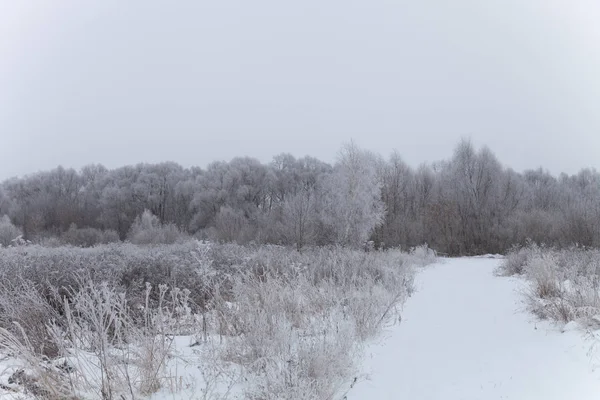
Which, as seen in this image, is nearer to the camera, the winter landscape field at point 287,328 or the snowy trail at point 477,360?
the winter landscape field at point 287,328

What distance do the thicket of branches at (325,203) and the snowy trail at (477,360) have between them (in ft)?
53.3

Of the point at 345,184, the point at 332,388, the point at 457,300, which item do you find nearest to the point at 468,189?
the point at 345,184

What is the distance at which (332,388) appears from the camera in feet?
10.6

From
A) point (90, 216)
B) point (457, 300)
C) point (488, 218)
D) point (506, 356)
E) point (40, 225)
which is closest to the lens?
point (506, 356)

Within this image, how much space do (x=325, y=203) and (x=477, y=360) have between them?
2309 centimetres

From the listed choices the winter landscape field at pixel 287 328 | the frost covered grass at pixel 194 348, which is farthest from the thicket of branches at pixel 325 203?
the frost covered grass at pixel 194 348

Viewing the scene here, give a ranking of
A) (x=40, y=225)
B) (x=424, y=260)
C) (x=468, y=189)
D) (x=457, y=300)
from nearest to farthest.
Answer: (x=457, y=300)
(x=424, y=260)
(x=468, y=189)
(x=40, y=225)

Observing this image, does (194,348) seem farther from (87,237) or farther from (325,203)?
(87,237)

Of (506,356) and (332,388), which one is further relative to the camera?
(506,356)

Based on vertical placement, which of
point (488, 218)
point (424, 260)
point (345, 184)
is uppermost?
point (345, 184)

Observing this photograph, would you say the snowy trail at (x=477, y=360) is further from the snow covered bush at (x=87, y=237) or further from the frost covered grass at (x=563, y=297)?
the snow covered bush at (x=87, y=237)

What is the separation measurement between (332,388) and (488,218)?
31.4 metres

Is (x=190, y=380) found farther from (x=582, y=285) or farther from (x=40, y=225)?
(x=40, y=225)

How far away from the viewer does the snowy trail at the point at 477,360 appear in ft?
12.0
